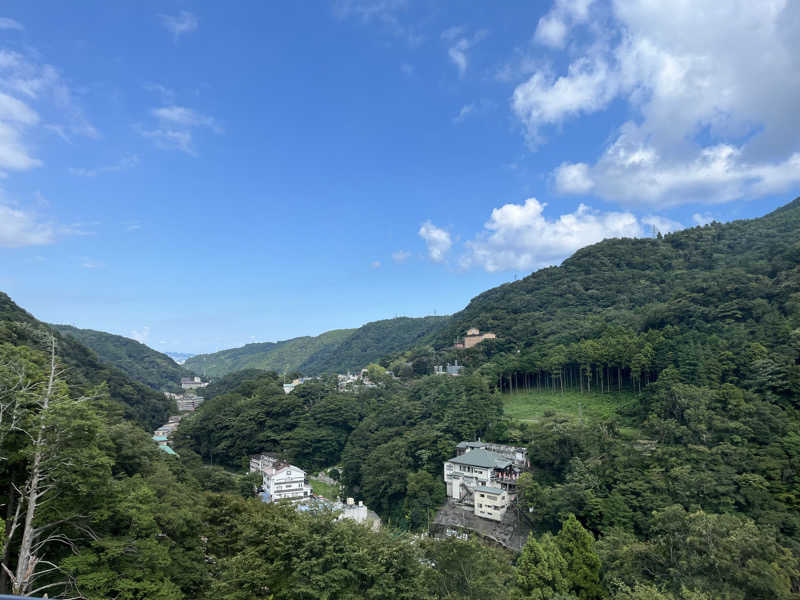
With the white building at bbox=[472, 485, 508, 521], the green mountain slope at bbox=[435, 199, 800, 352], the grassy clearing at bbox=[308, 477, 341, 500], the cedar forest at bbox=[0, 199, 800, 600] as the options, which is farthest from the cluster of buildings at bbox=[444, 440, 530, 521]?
the green mountain slope at bbox=[435, 199, 800, 352]

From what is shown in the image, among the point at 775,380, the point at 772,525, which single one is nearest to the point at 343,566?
the point at 772,525

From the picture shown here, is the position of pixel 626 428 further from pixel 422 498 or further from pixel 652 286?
pixel 652 286

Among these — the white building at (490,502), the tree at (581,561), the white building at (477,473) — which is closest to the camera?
the tree at (581,561)

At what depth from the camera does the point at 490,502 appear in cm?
2386

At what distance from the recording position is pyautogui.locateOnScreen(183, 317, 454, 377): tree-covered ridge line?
10500 cm

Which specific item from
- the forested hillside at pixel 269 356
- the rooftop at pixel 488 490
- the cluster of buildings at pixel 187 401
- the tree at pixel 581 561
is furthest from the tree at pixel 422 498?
the forested hillside at pixel 269 356

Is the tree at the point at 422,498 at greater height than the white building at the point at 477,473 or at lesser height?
lesser

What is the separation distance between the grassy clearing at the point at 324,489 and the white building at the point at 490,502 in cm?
1320

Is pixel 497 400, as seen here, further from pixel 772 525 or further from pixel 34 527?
pixel 34 527

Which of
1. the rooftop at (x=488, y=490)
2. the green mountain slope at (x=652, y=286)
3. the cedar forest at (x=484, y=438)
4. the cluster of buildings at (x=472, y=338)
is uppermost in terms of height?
the green mountain slope at (x=652, y=286)

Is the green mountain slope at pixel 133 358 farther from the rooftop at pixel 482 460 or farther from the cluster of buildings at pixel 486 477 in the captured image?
the rooftop at pixel 482 460

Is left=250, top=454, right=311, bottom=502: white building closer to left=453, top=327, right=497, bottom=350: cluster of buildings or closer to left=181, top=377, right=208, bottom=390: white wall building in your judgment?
left=453, top=327, right=497, bottom=350: cluster of buildings

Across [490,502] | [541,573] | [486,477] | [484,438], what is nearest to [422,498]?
[486,477]

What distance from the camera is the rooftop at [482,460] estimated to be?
25.1m
